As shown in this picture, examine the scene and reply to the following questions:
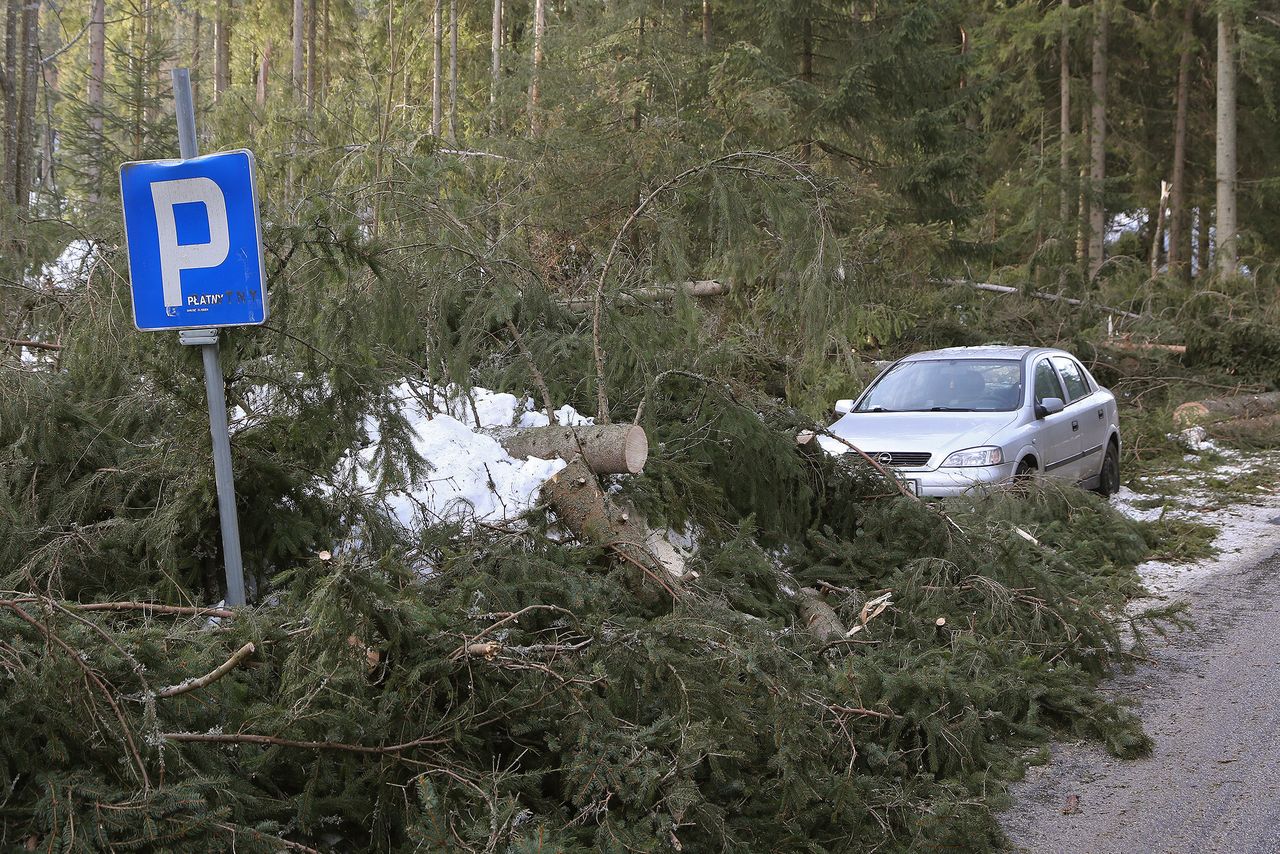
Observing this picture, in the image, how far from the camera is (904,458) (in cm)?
904

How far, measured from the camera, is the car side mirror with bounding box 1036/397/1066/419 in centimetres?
971

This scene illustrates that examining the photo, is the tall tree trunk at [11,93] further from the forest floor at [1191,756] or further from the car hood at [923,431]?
the forest floor at [1191,756]

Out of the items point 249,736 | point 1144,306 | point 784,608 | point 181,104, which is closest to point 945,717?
point 784,608

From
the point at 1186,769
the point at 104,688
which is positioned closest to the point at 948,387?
the point at 1186,769

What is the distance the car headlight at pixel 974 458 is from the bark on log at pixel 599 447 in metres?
3.75

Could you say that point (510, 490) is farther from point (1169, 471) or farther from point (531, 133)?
point (1169, 471)

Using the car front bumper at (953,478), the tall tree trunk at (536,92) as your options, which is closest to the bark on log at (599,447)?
the car front bumper at (953,478)

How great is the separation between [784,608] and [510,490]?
5.35ft

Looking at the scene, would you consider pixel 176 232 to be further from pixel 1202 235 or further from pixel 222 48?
pixel 1202 235

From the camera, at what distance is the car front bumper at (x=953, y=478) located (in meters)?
8.67

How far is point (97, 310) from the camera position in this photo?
512cm

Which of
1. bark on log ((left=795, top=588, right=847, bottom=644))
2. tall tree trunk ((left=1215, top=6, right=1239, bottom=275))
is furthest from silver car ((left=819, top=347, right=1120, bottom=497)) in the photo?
tall tree trunk ((left=1215, top=6, right=1239, bottom=275))

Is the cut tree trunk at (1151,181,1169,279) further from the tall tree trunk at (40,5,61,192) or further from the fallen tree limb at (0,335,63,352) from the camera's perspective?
the fallen tree limb at (0,335,63,352)

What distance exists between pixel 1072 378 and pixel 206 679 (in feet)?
31.9
